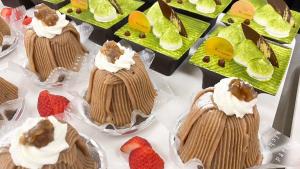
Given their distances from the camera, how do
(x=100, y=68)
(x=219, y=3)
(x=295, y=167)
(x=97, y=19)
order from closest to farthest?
(x=295, y=167), (x=100, y=68), (x=97, y=19), (x=219, y=3)

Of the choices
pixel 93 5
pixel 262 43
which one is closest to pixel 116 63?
pixel 262 43

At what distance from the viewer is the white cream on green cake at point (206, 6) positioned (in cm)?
254

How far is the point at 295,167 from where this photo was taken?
1604mm

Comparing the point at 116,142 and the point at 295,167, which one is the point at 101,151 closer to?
the point at 116,142

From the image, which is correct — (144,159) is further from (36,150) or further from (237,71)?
(237,71)

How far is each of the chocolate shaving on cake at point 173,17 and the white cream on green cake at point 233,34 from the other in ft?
0.82

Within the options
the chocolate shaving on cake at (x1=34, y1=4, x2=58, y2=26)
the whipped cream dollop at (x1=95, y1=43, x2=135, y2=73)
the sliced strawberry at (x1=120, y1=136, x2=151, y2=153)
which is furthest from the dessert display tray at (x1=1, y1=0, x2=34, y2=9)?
the sliced strawberry at (x1=120, y1=136, x2=151, y2=153)

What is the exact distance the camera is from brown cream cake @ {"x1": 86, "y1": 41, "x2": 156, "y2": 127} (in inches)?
68.7

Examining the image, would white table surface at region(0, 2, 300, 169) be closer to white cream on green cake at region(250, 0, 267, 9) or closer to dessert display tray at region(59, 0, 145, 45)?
dessert display tray at region(59, 0, 145, 45)

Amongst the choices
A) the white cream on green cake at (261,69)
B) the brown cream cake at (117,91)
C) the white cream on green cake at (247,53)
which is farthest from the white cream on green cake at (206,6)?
the brown cream cake at (117,91)

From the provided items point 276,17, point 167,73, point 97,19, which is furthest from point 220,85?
point 97,19

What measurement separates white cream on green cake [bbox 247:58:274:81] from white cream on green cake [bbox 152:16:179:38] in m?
0.60

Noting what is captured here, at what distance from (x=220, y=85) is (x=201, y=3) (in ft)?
3.92

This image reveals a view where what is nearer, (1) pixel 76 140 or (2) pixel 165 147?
(1) pixel 76 140
